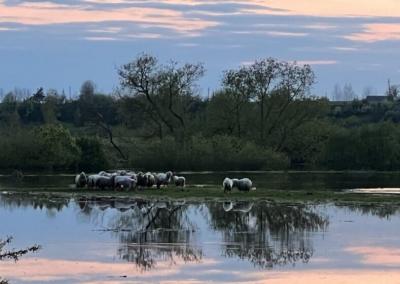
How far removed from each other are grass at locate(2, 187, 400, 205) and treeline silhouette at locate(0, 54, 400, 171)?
2756 cm

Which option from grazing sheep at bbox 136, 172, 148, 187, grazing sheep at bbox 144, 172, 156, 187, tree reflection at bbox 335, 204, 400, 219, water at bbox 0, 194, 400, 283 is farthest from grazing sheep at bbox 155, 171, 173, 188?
tree reflection at bbox 335, 204, 400, 219

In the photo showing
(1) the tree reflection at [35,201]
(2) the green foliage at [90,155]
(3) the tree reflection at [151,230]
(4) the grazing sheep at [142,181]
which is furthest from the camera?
(2) the green foliage at [90,155]

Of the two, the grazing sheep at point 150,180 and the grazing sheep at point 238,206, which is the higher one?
the grazing sheep at point 150,180

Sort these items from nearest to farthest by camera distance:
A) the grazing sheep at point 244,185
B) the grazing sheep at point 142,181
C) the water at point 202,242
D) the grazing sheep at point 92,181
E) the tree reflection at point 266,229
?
the water at point 202,242
the tree reflection at point 266,229
the grazing sheep at point 244,185
the grazing sheep at point 92,181
the grazing sheep at point 142,181

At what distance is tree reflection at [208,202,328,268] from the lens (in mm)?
21047

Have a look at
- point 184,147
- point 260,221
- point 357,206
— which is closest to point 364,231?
point 260,221

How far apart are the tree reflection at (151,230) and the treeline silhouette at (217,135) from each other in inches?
1386

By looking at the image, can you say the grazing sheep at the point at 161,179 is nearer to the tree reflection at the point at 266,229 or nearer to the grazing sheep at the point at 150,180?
the grazing sheep at the point at 150,180

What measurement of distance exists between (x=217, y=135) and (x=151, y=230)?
53.5m

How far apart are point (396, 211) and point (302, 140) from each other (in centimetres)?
4892

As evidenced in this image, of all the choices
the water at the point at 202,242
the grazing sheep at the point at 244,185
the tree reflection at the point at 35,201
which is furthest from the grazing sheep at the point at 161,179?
the water at the point at 202,242

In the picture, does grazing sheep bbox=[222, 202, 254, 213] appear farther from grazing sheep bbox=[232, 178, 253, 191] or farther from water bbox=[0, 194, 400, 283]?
grazing sheep bbox=[232, 178, 253, 191]

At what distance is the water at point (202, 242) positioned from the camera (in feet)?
60.5

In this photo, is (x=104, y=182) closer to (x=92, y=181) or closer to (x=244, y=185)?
(x=92, y=181)
